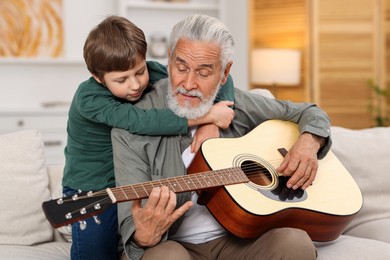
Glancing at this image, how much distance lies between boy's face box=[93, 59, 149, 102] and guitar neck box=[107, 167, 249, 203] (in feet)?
1.31

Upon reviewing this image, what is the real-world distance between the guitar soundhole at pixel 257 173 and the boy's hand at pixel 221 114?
172mm

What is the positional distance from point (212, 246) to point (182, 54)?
24.3 inches

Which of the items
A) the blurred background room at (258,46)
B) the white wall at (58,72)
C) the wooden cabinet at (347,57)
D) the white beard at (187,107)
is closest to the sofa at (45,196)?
the white beard at (187,107)

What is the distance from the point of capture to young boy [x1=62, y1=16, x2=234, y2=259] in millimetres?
1982

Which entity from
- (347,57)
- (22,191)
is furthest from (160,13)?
(22,191)

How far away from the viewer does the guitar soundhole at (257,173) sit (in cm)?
196

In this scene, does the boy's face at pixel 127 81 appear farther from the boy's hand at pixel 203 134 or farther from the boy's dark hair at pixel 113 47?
the boy's hand at pixel 203 134

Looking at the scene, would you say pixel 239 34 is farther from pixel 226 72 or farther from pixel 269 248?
pixel 269 248

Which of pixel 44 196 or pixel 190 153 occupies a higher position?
pixel 190 153

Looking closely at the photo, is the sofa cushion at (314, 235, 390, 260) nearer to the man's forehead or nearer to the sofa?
the sofa

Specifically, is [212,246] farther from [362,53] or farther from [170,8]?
[362,53]

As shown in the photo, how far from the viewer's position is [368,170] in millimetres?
2566

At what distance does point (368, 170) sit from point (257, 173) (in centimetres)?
77

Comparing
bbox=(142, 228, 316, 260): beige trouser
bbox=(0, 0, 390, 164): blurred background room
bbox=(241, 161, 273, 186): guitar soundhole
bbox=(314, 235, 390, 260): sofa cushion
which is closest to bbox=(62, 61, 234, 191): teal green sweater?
bbox=(241, 161, 273, 186): guitar soundhole
